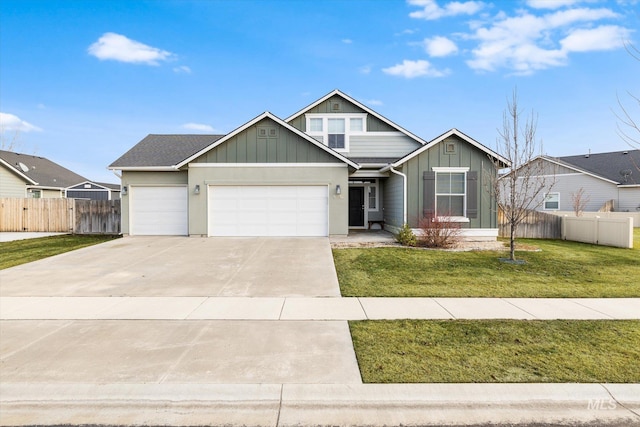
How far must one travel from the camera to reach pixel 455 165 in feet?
46.0

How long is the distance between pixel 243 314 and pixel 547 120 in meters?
12.2

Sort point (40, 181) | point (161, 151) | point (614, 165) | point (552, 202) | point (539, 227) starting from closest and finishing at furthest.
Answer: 1. point (539, 227)
2. point (161, 151)
3. point (552, 202)
4. point (40, 181)
5. point (614, 165)

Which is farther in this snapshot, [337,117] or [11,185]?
[11,185]

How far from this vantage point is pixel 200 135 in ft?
65.6

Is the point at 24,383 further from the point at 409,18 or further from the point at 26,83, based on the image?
the point at 26,83

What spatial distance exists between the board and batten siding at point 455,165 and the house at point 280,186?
4 centimetres

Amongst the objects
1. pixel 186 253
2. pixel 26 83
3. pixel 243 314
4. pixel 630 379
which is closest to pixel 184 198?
pixel 186 253

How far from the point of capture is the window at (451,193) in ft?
46.3

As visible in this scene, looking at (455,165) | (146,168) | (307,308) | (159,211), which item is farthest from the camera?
(159,211)

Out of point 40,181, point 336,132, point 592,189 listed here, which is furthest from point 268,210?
point 592,189

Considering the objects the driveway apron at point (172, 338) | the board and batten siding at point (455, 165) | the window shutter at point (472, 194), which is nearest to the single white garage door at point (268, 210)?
the board and batten siding at point (455, 165)

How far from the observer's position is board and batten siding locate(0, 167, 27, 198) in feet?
78.0

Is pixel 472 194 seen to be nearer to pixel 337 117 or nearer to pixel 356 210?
pixel 356 210

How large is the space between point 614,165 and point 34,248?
1484 inches
